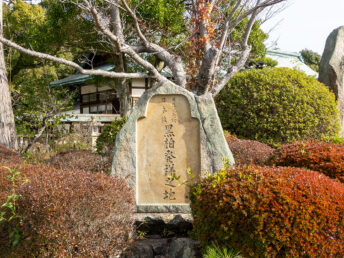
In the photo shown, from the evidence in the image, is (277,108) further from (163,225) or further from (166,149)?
(163,225)

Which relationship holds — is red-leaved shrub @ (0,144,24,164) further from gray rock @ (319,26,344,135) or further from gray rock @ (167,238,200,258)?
gray rock @ (319,26,344,135)

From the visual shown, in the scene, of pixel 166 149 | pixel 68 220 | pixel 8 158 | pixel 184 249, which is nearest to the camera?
pixel 68 220

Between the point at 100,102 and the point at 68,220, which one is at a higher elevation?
the point at 100,102

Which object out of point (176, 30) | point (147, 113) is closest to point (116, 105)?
point (176, 30)

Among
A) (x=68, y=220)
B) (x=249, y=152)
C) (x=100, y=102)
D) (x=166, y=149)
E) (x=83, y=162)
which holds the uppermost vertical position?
(x=100, y=102)

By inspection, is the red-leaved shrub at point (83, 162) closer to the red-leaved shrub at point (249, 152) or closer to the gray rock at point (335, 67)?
the red-leaved shrub at point (249, 152)

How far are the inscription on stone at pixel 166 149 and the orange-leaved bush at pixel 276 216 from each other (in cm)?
162

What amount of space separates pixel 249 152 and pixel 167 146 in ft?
7.50

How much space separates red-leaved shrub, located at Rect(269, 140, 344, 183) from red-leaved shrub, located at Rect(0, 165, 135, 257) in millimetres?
2267

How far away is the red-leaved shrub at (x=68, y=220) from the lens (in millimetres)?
2693

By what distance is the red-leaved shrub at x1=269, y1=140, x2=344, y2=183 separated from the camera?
3891 millimetres

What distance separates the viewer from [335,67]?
1066cm

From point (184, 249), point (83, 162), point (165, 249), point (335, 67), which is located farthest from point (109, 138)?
point (335, 67)

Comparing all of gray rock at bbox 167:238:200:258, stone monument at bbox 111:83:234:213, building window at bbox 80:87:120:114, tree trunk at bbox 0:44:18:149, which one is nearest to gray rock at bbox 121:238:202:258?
gray rock at bbox 167:238:200:258
